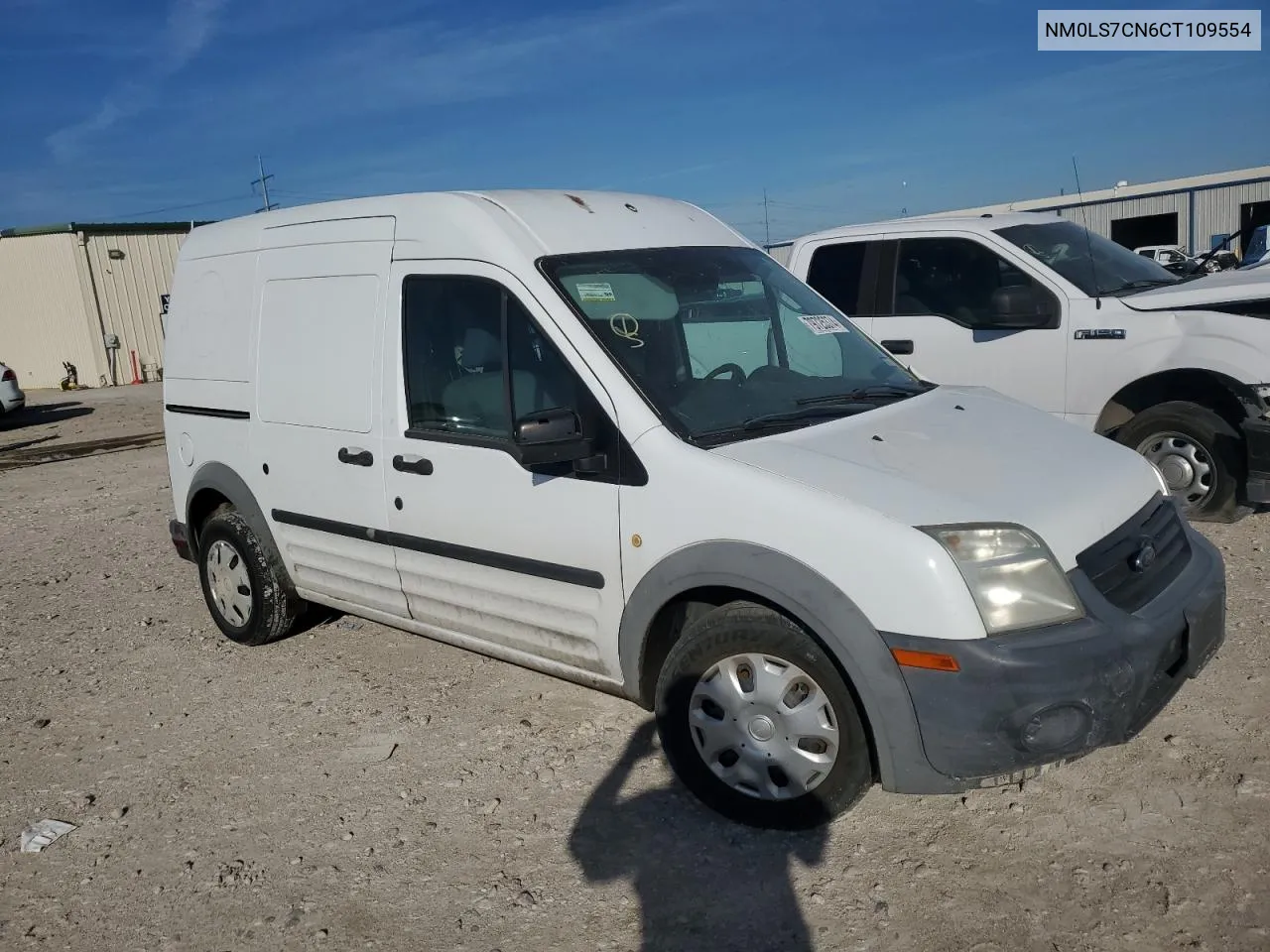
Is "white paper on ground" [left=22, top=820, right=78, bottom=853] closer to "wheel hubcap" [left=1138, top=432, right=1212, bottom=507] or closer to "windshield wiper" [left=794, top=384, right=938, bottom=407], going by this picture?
"windshield wiper" [left=794, top=384, right=938, bottom=407]

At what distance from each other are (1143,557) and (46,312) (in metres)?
31.9

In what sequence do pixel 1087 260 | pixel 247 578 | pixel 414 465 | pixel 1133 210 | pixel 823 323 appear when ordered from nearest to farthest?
pixel 414 465 → pixel 823 323 → pixel 247 578 → pixel 1087 260 → pixel 1133 210

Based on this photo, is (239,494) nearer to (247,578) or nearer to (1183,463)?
(247,578)

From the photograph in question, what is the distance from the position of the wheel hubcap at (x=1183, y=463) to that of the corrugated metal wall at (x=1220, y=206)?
31.0m

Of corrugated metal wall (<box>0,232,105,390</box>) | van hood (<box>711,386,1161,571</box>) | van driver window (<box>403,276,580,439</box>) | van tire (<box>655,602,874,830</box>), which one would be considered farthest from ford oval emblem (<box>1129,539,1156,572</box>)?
corrugated metal wall (<box>0,232,105,390</box>)

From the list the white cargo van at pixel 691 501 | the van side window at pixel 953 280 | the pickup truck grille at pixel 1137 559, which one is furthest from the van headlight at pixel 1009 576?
the van side window at pixel 953 280

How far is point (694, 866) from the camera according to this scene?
3.30m

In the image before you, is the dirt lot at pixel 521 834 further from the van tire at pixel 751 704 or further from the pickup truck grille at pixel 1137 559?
the pickup truck grille at pixel 1137 559

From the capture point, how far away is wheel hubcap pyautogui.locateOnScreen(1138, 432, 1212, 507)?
617cm

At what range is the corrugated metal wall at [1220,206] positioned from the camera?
3262 cm

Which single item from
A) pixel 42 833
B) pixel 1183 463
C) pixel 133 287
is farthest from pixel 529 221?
pixel 133 287

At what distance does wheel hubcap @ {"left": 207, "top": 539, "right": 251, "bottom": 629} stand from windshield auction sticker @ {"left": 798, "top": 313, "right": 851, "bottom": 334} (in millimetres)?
2987

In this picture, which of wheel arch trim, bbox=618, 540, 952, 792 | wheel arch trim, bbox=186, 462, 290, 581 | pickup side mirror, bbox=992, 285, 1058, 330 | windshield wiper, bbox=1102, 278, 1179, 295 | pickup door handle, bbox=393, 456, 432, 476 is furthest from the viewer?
windshield wiper, bbox=1102, 278, 1179, 295

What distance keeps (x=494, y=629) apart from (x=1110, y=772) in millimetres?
2249
